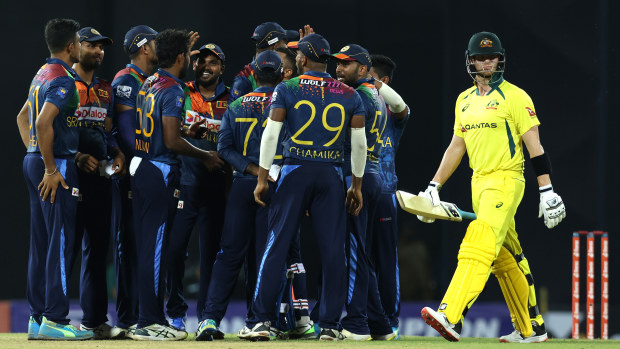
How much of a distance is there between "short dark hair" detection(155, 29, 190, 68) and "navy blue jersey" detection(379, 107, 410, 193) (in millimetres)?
1475

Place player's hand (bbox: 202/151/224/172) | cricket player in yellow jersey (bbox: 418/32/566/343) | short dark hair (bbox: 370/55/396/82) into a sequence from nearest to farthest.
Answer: cricket player in yellow jersey (bbox: 418/32/566/343), player's hand (bbox: 202/151/224/172), short dark hair (bbox: 370/55/396/82)

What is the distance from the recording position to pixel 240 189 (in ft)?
20.3

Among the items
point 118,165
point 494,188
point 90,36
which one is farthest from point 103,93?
point 494,188

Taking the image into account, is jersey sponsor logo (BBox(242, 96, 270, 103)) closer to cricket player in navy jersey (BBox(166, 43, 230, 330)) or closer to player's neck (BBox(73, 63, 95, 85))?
cricket player in navy jersey (BBox(166, 43, 230, 330))

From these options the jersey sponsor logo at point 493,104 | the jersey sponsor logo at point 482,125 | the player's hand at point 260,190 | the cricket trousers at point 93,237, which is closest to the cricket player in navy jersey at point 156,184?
the cricket trousers at point 93,237

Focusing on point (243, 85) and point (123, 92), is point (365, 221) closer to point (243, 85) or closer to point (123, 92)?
point (243, 85)

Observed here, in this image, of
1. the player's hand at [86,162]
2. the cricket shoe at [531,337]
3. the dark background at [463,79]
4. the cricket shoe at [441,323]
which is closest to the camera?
the cricket shoe at [441,323]

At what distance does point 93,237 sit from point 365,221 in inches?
63.1

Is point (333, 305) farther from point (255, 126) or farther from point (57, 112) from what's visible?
point (57, 112)

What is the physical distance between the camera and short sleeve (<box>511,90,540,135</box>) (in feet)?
19.6

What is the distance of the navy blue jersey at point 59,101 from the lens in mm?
5949

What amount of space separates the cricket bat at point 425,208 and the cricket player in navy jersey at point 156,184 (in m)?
1.24

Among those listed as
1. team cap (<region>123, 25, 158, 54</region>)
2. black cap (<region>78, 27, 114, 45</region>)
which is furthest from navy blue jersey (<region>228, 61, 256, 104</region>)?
black cap (<region>78, 27, 114, 45</region>)

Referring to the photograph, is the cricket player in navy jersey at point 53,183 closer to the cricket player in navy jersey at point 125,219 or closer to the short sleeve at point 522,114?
the cricket player in navy jersey at point 125,219
